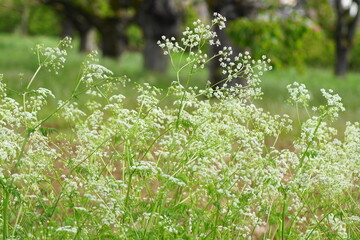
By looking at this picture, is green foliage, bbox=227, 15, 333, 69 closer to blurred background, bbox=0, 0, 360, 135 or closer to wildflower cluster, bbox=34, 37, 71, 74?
blurred background, bbox=0, 0, 360, 135

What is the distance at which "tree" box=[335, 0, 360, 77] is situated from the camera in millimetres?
22384

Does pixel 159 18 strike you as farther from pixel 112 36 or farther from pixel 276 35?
pixel 112 36

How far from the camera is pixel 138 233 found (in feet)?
10.6

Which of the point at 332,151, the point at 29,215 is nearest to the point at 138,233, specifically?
the point at 29,215

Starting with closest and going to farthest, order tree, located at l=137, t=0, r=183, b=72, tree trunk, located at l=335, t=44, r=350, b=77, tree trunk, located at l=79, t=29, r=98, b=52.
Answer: tree, located at l=137, t=0, r=183, b=72 → tree trunk, located at l=335, t=44, r=350, b=77 → tree trunk, located at l=79, t=29, r=98, b=52

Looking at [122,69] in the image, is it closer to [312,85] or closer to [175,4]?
[175,4]

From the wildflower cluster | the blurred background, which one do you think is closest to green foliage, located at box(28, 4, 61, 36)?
the blurred background

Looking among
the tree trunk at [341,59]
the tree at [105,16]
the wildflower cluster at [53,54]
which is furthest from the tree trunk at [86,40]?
the wildflower cluster at [53,54]

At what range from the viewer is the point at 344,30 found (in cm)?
2392

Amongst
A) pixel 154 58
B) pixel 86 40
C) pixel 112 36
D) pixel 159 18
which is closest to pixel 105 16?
pixel 112 36

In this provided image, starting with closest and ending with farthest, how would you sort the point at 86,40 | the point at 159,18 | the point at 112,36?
the point at 159,18 → the point at 112,36 → the point at 86,40

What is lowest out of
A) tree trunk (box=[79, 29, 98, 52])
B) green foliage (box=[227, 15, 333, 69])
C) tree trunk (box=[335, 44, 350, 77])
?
green foliage (box=[227, 15, 333, 69])

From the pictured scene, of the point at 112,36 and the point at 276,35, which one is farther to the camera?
the point at 112,36

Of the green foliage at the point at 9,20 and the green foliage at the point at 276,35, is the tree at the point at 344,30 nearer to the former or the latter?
the green foliage at the point at 276,35
